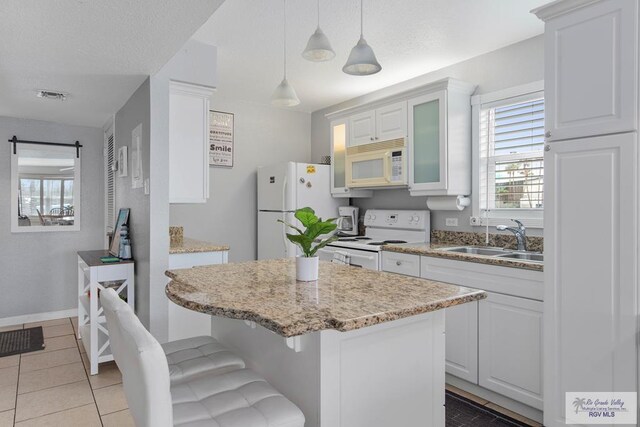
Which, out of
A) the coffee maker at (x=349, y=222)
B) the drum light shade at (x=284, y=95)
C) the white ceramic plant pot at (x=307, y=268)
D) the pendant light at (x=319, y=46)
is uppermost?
the pendant light at (x=319, y=46)

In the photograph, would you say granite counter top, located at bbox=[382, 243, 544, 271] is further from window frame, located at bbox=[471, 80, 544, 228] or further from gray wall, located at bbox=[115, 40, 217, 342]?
gray wall, located at bbox=[115, 40, 217, 342]

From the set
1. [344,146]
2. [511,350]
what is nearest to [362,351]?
[511,350]

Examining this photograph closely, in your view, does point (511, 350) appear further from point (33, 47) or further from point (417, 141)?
point (33, 47)

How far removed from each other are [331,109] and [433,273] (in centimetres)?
284

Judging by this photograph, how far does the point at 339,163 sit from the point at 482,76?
1.68 meters

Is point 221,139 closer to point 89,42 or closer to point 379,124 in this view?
point 379,124

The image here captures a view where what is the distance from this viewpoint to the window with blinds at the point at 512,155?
120 inches

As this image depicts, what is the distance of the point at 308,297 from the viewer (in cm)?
141

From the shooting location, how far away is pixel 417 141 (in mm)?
3535

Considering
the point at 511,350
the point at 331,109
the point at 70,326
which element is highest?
the point at 331,109

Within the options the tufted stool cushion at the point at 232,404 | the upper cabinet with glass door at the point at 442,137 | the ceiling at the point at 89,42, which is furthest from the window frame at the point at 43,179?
the tufted stool cushion at the point at 232,404

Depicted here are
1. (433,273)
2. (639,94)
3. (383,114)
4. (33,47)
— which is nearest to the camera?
(639,94)

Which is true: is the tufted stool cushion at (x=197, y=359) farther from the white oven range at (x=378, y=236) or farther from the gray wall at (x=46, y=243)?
the gray wall at (x=46, y=243)

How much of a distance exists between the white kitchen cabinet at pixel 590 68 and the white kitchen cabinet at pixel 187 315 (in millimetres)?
2393
